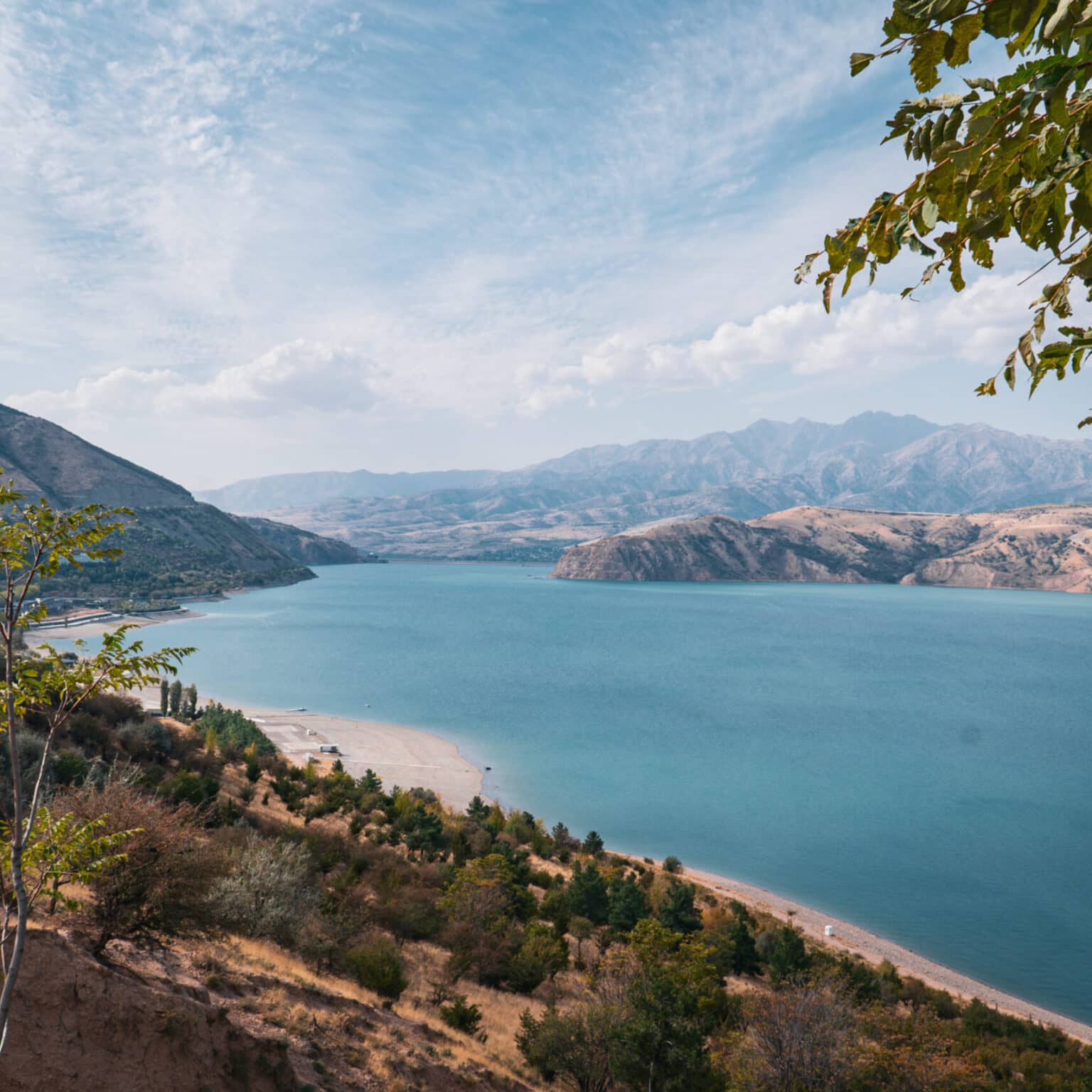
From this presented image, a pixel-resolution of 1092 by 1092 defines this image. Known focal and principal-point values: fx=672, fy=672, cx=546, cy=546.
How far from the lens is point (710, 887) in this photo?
33.1m

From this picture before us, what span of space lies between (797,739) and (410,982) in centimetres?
5218

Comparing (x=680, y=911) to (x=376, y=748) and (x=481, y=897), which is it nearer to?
(x=481, y=897)

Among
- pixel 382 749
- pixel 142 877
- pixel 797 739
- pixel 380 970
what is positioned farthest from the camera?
pixel 797 739

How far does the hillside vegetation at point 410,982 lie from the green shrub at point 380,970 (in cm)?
5

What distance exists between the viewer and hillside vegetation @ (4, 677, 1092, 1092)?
1049 cm

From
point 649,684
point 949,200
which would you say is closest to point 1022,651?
point 649,684

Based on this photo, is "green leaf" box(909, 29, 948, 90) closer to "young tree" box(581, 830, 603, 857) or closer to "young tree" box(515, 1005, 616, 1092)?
"young tree" box(515, 1005, 616, 1092)

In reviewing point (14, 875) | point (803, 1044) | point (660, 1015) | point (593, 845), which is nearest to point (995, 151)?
point (14, 875)

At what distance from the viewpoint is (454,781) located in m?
47.3

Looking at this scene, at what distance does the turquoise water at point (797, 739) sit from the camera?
113 feet

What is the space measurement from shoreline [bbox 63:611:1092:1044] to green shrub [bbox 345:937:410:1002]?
9.66m

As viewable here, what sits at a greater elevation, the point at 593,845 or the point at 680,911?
the point at 680,911

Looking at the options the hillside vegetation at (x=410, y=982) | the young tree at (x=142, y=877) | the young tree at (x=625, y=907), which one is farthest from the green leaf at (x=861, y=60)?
the young tree at (x=625, y=907)

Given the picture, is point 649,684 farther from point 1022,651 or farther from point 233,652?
point 1022,651
